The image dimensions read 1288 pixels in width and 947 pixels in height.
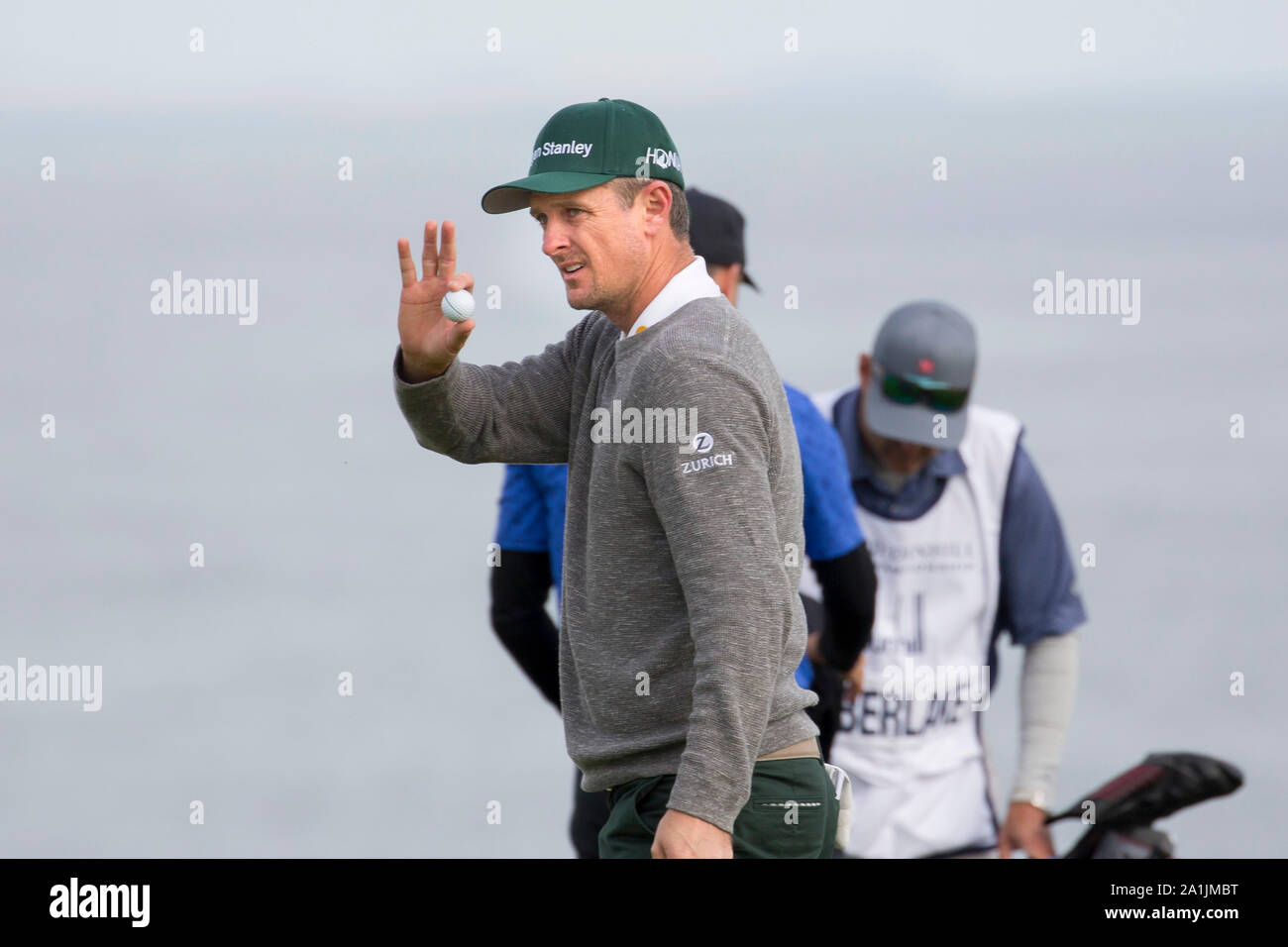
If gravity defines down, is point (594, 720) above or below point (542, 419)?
below

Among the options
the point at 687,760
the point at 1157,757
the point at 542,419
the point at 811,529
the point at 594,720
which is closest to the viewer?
the point at 687,760

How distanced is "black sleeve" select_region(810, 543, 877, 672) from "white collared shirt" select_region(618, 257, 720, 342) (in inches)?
48.6

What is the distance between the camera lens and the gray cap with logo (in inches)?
175

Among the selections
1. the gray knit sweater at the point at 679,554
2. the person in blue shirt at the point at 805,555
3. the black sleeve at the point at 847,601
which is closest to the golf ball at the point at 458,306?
the gray knit sweater at the point at 679,554

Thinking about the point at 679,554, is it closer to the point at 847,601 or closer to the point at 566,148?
the point at 566,148

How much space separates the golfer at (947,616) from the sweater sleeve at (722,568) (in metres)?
1.69

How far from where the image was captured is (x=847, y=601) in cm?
401

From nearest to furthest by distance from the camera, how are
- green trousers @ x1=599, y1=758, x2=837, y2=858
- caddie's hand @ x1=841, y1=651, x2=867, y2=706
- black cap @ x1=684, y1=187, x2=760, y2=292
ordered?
green trousers @ x1=599, y1=758, x2=837, y2=858 < black cap @ x1=684, y1=187, x2=760, y2=292 < caddie's hand @ x1=841, y1=651, x2=867, y2=706

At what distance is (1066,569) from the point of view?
439 cm

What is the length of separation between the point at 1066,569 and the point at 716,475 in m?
1.97

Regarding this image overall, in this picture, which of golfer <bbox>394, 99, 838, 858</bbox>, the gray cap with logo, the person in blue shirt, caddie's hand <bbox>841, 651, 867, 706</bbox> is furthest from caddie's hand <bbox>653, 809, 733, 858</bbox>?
the gray cap with logo

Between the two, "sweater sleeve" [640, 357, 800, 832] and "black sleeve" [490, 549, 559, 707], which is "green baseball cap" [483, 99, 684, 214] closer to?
"sweater sleeve" [640, 357, 800, 832]

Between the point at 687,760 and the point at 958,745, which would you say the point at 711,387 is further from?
the point at 958,745
